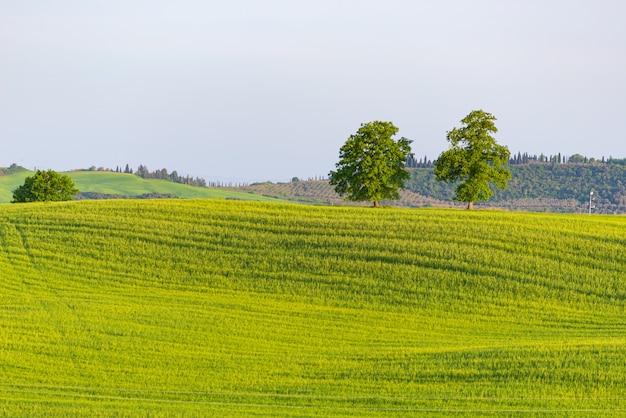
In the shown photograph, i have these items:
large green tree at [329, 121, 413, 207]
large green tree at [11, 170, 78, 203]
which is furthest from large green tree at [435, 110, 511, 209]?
large green tree at [11, 170, 78, 203]

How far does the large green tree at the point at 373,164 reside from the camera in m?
56.9

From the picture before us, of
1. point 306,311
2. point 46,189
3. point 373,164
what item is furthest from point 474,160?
point 46,189

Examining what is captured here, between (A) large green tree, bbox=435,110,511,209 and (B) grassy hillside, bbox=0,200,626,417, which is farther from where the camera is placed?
(A) large green tree, bbox=435,110,511,209

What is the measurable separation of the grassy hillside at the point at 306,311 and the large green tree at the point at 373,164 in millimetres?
6239

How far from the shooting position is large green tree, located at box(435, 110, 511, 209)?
55.9 metres

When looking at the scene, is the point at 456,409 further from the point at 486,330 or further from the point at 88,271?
the point at 88,271

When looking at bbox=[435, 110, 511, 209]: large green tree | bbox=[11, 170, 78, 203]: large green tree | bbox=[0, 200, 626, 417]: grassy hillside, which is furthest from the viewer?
bbox=[11, 170, 78, 203]: large green tree

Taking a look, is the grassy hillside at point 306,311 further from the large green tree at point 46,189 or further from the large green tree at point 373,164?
the large green tree at point 46,189

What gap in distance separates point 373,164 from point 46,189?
3561cm

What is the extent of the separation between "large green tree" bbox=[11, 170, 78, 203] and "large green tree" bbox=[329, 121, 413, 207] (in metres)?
32.0

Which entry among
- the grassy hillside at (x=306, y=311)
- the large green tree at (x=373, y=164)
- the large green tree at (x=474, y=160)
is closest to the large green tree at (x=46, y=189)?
the grassy hillside at (x=306, y=311)

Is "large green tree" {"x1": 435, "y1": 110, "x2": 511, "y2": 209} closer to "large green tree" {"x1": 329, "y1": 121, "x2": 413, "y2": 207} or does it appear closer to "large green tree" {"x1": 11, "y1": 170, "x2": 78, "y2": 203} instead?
"large green tree" {"x1": 329, "y1": 121, "x2": 413, "y2": 207}

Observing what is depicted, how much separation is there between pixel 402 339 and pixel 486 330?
3.83 meters

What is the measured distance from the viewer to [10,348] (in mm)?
25828
